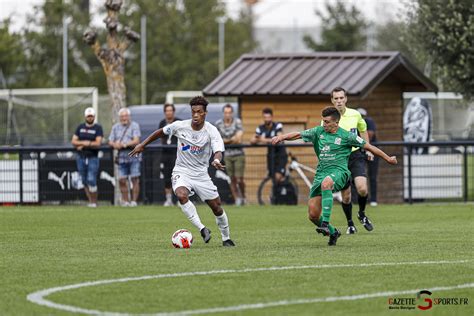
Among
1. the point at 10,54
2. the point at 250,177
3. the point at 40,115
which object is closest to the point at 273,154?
the point at 250,177

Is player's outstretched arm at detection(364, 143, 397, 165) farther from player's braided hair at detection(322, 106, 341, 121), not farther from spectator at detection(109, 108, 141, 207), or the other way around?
spectator at detection(109, 108, 141, 207)

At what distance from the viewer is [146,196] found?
85.7 feet

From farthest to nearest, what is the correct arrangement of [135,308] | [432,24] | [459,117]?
1. [459,117]
2. [432,24]
3. [135,308]

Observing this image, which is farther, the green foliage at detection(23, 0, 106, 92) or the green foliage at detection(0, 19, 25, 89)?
the green foliage at detection(23, 0, 106, 92)

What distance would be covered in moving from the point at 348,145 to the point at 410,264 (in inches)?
125

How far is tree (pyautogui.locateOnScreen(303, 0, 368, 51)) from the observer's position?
2315 inches

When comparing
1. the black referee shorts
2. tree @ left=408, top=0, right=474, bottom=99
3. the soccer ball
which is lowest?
the soccer ball

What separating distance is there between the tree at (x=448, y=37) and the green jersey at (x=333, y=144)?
15679mm

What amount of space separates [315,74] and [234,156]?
335 cm

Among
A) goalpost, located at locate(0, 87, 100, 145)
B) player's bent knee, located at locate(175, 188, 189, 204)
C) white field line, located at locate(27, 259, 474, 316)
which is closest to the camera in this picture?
white field line, located at locate(27, 259, 474, 316)

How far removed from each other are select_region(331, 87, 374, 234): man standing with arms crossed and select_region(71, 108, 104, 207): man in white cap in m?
8.84

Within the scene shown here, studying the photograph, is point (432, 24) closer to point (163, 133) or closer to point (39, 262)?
point (163, 133)

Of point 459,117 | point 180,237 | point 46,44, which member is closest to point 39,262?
point 180,237

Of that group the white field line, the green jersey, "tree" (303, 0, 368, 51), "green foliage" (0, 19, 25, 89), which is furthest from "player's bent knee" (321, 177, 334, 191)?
"tree" (303, 0, 368, 51)
